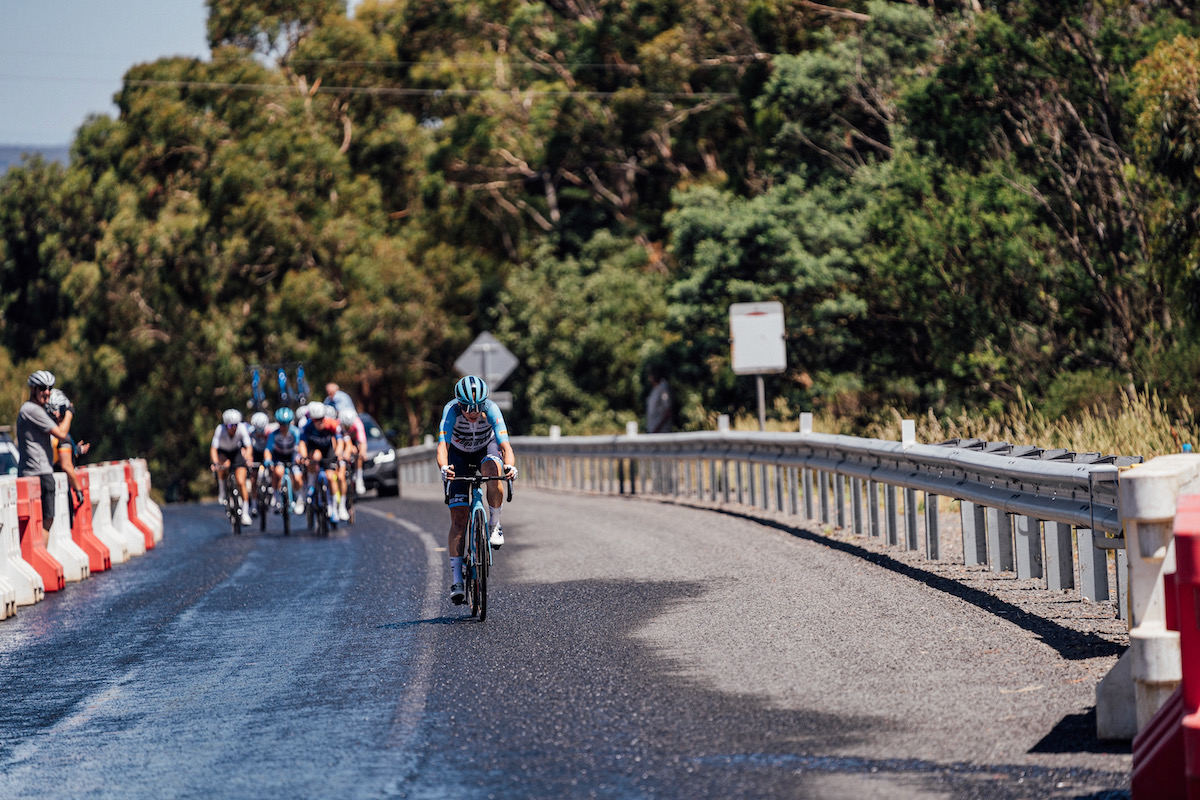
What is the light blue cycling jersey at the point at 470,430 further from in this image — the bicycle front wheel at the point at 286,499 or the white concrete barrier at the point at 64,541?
the bicycle front wheel at the point at 286,499

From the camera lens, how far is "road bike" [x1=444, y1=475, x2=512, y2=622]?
35.2ft

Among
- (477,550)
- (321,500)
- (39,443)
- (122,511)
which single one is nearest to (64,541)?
(39,443)

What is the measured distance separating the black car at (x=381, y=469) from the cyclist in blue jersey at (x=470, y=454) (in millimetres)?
18195

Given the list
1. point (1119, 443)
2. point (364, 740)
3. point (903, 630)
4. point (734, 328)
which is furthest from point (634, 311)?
point (364, 740)

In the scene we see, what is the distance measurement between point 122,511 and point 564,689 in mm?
12718

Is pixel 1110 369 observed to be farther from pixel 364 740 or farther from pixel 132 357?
pixel 132 357

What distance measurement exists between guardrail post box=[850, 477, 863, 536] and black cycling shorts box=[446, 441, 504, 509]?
5.19 meters

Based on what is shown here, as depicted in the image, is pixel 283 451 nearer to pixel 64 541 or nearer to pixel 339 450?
pixel 339 450

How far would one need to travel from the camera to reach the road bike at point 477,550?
422 inches

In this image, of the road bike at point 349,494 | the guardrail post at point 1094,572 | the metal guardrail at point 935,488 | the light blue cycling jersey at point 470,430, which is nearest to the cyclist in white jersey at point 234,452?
the road bike at point 349,494

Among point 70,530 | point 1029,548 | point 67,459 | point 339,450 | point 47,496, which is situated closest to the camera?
point 1029,548

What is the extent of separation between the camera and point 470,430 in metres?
11.2

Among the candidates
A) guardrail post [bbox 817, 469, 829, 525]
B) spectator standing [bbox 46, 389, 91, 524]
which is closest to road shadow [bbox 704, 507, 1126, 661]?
guardrail post [bbox 817, 469, 829, 525]

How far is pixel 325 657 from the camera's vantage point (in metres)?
9.38
